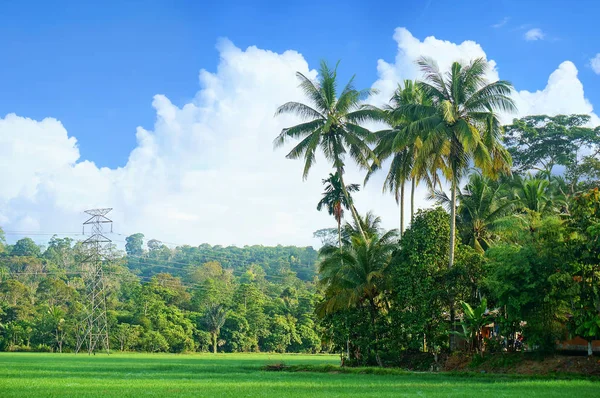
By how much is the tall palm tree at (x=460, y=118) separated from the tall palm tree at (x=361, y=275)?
409 centimetres

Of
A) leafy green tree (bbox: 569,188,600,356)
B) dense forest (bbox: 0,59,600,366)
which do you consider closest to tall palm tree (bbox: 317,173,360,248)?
dense forest (bbox: 0,59,600,366)

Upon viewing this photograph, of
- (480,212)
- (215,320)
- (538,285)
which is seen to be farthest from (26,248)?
(538,285)

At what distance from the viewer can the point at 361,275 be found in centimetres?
3312

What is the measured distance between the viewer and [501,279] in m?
26.5

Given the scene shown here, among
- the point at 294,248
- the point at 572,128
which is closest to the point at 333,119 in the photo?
the point at 572,128

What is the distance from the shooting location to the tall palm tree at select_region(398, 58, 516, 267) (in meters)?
31.8

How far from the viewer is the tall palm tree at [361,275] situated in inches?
1298

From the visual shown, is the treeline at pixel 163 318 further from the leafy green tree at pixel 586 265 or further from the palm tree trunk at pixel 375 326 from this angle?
the leafy green tree at pixel 586 265

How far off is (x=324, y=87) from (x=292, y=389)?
73.5 feet

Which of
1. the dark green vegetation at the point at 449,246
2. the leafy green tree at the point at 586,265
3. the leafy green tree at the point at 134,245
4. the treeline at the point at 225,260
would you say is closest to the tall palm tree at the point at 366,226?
the dark green vegetation at the point at 449,246

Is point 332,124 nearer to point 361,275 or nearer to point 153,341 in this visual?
point 361,275

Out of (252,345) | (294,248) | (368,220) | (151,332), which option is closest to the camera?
(368,220)

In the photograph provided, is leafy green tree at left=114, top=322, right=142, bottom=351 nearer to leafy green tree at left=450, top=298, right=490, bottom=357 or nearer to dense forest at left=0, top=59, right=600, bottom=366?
dense forest at left=0, top=59, right=600, bottom=366

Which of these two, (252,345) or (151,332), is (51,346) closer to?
(151,332)
